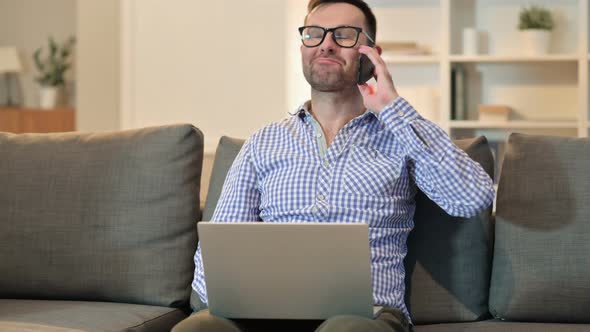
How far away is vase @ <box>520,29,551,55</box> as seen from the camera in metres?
4.50

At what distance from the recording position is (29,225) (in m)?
2.28

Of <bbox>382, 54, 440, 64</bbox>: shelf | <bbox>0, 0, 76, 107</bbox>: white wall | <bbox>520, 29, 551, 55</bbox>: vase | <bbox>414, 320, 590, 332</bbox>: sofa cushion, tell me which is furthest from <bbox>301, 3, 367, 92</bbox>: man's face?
<bbox>0, 0, 76, 107</bbox>: white wall

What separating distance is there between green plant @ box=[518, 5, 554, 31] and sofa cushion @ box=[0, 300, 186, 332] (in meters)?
2.98

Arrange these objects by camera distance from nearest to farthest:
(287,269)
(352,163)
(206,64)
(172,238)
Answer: (287,269), (352,163), (172,238), (206,64)

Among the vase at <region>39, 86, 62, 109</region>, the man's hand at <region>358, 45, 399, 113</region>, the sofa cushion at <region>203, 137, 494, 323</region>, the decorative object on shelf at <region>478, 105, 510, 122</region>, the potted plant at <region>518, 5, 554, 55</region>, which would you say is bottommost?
the sofa cushion at <region>203, 137, 494, 323</region>

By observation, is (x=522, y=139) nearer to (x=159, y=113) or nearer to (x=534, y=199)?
(x=534, y=199)

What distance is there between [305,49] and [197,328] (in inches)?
30.9

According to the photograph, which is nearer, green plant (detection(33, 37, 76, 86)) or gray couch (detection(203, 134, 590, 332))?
gray couch (detection(203, 134, 590, 332))

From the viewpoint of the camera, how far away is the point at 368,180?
77.8 inches

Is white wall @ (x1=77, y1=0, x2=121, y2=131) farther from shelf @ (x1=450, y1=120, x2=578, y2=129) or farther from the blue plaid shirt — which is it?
the blue plaid shirt

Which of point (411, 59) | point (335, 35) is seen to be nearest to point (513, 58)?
point (411, 59)

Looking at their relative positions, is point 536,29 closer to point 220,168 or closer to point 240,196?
point 220,168

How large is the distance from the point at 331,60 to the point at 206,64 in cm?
287

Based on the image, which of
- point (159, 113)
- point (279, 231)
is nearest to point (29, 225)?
point (279, 231)
